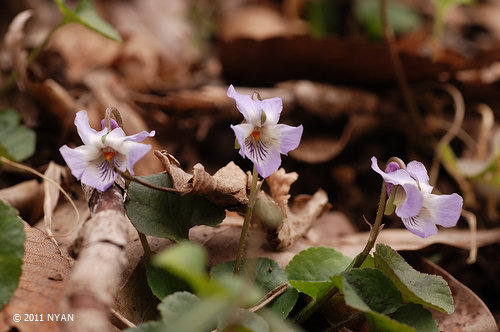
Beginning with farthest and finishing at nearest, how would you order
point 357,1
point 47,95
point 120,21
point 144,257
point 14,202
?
point 357,1, point 120,21, point 47,95, point 14,202, point 144,257

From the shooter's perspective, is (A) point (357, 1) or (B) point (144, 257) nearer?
(B) point (144, 257)

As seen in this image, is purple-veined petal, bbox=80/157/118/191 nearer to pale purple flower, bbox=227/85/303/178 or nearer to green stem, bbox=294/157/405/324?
pale purple flower, bbox=227/85/303/178

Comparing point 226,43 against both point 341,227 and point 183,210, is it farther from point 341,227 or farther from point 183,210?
point 183,210

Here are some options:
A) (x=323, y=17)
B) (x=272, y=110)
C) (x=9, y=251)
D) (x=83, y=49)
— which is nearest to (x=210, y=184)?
(x=272, y=110)

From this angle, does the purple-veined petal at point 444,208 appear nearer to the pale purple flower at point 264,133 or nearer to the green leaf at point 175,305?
the pale purple flower at point 264,133

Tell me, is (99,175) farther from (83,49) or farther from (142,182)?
(83,49)

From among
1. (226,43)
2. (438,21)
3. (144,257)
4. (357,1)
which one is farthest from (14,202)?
(357,1)
